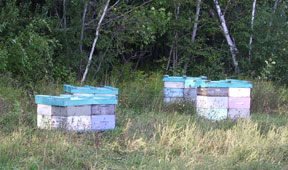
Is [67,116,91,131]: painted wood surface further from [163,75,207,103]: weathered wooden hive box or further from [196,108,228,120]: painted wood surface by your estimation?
[163,75,207,103]: weathered wooden hive box

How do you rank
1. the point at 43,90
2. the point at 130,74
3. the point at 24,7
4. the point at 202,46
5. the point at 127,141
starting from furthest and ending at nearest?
the point at 202,46
the point at 130,74
the point at 24,7
the point at 43,90
the point at 127,141

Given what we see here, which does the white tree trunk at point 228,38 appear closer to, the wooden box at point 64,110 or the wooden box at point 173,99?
the wooden box at point 173,99

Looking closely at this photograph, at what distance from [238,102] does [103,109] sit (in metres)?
3.44

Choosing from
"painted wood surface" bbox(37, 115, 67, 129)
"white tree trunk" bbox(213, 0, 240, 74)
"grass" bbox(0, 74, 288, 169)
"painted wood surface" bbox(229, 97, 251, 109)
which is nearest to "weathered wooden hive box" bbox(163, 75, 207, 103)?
"painted wood surface" bbox(229, 97, 251, 109)

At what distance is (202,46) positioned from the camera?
1645cm

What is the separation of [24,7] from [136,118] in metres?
5.65

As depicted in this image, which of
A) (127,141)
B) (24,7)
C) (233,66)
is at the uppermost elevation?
(24,7)

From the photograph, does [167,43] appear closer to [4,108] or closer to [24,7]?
[24,7]

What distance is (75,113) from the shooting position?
6.71 metres

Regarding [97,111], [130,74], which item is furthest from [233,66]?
[97,111]

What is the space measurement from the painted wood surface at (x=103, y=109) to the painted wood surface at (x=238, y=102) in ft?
10.1

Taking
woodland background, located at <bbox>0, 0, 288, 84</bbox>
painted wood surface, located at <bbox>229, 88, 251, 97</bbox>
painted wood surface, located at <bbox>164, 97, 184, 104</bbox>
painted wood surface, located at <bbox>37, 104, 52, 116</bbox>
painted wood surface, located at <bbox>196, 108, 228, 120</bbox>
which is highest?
woodland background, located at <bbox>0, 0, 288, 84</bbox>

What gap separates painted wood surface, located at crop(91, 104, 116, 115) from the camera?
6961 millimetres

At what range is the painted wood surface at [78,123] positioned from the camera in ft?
21.8
